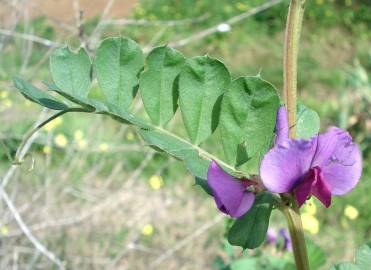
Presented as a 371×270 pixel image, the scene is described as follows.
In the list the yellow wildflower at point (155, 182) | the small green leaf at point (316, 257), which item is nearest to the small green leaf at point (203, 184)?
the small green leaf at point (316, 257)

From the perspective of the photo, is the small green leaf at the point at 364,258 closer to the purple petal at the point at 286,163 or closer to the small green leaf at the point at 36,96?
the purple petal at the point at 286,163

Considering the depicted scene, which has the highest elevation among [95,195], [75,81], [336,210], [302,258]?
[75,81]

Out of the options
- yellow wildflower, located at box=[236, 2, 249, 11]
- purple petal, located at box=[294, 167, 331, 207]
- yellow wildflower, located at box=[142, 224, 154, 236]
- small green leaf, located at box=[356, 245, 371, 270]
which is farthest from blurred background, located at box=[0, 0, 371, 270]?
yellow wildflower, located at box=[236, 2, 249, 11]

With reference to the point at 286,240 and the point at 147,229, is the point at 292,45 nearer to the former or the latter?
the point at 286,240

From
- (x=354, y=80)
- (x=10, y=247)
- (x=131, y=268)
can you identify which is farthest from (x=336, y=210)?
(x=10, y=247)

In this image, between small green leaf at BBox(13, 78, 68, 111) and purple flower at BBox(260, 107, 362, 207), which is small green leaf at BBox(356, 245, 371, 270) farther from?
small green leaf at BBox(13, 78, 68, 111)

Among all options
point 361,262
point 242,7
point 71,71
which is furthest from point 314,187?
point 242,7

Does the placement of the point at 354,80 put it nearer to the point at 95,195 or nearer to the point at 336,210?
the point at 336,210
